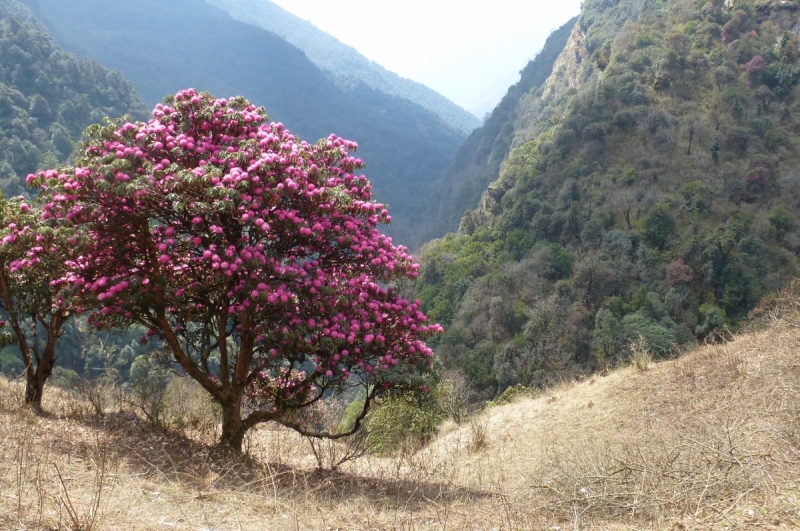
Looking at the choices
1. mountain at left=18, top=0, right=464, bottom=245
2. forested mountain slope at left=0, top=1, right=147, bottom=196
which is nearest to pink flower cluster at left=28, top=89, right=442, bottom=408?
forested mountain slope at left=0, top=1, right=147, bottom=196

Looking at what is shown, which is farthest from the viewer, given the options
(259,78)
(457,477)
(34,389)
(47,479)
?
(259,78)

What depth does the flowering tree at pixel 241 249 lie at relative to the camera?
524 cm

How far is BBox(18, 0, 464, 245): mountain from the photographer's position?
134 metres

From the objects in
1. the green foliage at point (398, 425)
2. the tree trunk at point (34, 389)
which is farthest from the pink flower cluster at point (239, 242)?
the green foliage at point (398, 425)

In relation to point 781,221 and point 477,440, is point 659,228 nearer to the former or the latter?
point 781,221

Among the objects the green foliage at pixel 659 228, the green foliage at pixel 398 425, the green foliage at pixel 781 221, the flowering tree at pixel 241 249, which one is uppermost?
the green foliage at pixel 781 221

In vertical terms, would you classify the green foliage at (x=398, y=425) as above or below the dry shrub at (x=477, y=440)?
below

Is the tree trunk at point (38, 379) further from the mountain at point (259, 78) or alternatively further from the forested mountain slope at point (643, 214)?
the mountain at point (259, 78)

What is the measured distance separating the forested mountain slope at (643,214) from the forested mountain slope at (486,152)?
3292cm

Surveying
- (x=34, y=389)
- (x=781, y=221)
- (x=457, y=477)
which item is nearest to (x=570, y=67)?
(x=781, y=221)

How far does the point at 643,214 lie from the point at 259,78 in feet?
484

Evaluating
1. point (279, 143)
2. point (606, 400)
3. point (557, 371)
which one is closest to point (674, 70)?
point (557, 371)

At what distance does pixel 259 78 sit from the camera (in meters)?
161

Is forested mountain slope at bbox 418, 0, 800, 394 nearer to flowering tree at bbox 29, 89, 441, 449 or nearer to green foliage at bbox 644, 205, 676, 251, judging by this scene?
green foliage at bbox 644, 205, 676, 251
